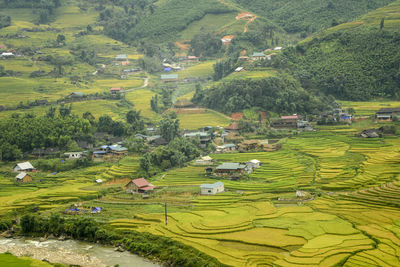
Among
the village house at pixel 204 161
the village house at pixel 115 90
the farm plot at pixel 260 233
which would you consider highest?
the village house at pixel 115 90

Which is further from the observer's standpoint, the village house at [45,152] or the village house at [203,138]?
the village house at [203,138]

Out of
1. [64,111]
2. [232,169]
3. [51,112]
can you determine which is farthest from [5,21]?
[232,169]

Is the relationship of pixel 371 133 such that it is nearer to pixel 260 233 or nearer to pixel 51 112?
pixel 260 233

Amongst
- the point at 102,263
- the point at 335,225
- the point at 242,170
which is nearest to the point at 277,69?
the point at 242,170

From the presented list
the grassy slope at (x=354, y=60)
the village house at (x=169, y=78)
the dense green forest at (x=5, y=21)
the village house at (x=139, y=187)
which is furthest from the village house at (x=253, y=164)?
the dense green forest at (x=5, y=21)

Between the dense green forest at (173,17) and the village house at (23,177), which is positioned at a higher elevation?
the dense green forest at (173,17)

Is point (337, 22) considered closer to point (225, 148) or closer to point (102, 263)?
point (225, 148)

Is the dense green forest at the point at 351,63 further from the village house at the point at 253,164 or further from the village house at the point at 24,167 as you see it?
the village house at the point at 24,167
